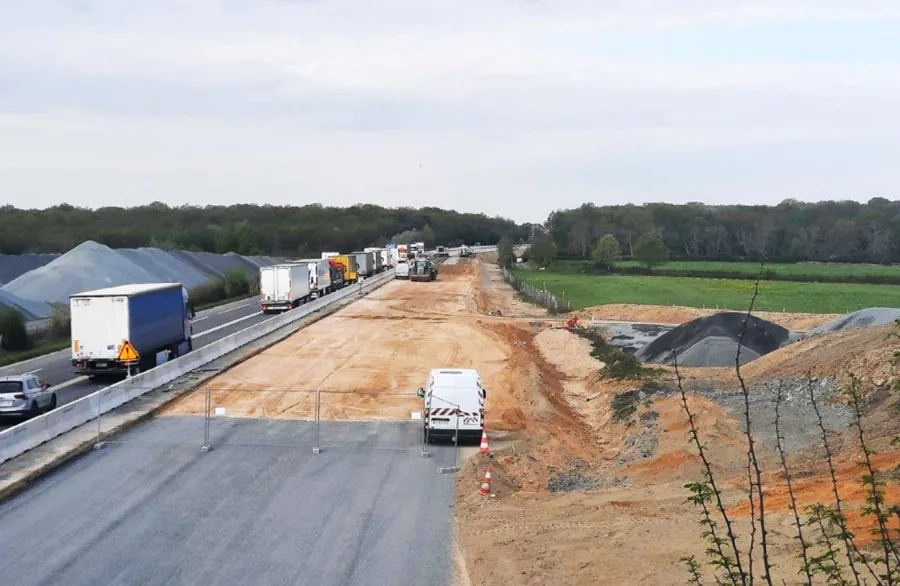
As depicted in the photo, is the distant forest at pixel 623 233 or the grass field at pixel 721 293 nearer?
the grass field at pixel 721 293

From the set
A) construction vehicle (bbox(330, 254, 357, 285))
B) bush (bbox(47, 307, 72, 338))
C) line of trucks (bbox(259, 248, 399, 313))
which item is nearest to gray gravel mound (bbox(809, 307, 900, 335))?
line of trucks (bbox(259, 248, 399, 313))

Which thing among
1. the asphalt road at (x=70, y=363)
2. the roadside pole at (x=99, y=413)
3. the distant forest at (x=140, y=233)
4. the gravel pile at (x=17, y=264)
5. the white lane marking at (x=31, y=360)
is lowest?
the white lane marking at (x=31, y=360)

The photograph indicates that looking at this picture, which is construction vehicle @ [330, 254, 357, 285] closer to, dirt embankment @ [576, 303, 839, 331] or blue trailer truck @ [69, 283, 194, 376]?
dirt embankment @ [576, 303, 839, 331]

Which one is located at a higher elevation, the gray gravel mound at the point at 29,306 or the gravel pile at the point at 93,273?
the gravel pile at the point at 93,273

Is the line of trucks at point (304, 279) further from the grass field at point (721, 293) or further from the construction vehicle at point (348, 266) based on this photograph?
the grass field at point (721, 293)

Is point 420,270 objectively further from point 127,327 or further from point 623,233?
point 623,233

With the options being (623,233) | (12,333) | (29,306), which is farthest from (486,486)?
(623,233)

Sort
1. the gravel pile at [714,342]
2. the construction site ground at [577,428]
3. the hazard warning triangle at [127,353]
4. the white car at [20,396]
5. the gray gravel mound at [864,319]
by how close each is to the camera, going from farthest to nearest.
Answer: the gray gravel mound at [864,319] < the gravel pile at [714,342] < the hazard warning triangle at [127,353] < the white car at [20,396] < the construction site ground at [577,428]

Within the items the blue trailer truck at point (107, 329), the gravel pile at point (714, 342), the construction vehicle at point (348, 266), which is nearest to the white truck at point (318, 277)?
the construction vehicle at point (348, 266)
